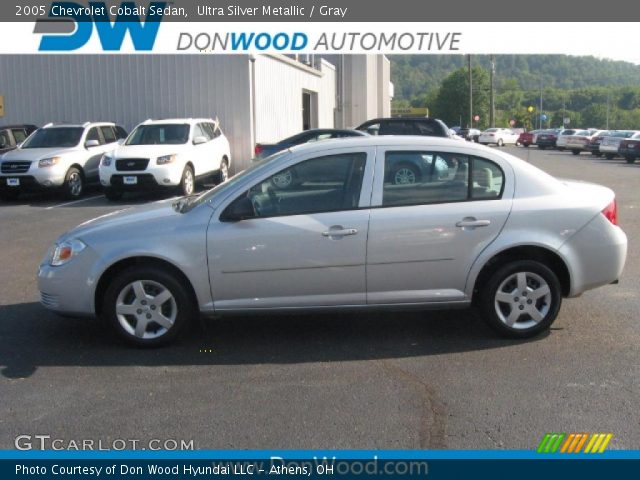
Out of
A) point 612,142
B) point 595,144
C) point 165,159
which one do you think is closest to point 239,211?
point 165,159

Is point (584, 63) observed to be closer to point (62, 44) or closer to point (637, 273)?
point (62, 44)

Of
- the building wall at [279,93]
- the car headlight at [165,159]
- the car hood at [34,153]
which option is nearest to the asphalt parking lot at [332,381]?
the car headlight at [165,159]

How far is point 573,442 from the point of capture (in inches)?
151

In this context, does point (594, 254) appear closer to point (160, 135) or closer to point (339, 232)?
point (339, 232)

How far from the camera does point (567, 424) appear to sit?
405cm

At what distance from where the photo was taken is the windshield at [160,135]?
16203 millimetres

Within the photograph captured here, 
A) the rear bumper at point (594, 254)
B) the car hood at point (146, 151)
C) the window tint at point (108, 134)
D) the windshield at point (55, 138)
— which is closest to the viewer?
the rear bumper at point (594, 254)

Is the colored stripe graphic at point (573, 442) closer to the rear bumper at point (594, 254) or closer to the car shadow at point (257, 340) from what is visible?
the car shadow at point (257, 340)

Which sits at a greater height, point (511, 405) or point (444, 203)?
point (444, 203)

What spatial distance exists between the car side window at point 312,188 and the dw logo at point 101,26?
14739 millimetres

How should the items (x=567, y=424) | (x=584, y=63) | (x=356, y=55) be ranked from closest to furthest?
1. (x=567, y=424)
2. (x=356, y=55)
3. (x=584, y=63)

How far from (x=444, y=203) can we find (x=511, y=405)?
5.61 feet

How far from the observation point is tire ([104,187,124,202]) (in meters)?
15.2

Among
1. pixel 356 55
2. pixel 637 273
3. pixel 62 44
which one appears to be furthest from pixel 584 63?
pixel 637 273
